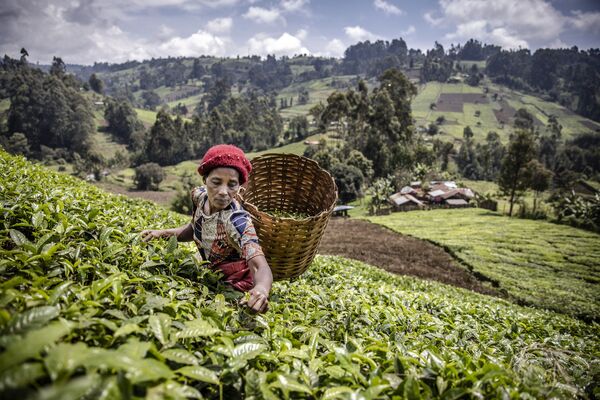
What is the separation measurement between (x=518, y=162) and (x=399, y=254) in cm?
2456

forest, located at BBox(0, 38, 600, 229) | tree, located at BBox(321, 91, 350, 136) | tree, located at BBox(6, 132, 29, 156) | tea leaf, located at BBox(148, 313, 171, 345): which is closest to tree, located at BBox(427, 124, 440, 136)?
forest, located at BBox(0, 38, 600, 229)

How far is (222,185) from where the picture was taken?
9.12ft

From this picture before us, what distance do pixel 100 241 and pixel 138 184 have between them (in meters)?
70.8

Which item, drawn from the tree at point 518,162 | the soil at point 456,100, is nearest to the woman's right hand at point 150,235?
the tree at point 518,162

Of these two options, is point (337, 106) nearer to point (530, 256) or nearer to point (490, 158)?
point (530, 256)

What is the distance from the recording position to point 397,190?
56000mm

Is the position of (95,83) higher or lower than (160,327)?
higher

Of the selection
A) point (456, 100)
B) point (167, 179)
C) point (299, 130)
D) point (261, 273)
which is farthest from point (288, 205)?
point (456, 100)

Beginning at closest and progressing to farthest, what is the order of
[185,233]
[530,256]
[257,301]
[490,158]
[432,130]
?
1. [257,301]
2. [185,233]
3. [530,256]
4. [490,158]
5. [432,130]

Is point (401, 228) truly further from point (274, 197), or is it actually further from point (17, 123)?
point (17, 123)

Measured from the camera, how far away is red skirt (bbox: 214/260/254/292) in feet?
8.94

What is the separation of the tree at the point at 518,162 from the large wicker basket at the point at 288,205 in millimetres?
37880

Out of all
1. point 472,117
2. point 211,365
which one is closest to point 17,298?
point 211,365

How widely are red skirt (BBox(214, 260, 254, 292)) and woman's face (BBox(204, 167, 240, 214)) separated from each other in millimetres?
503
